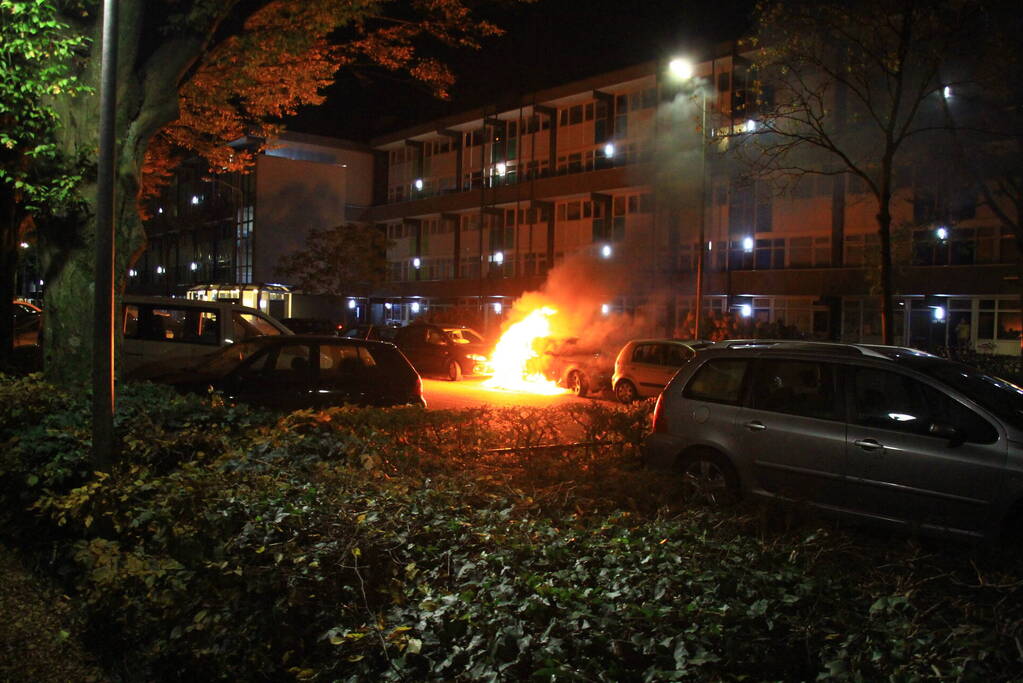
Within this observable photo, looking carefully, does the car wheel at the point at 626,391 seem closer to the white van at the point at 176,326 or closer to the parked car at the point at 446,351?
the parked car at the point at 446,351

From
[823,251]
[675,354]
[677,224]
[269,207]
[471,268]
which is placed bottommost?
[675,354]

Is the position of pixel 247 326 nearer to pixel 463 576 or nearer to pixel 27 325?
pixel 463 576

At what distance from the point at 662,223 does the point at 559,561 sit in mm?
34883

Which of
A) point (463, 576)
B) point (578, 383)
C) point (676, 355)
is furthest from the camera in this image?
point (578, 383)

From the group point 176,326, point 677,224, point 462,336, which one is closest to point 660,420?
point 176,326

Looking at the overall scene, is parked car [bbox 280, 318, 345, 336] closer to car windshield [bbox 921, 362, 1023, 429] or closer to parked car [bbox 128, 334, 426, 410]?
parked car [bbox 128, 334, 426, 410]

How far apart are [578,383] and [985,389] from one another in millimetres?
14943

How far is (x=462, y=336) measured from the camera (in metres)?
25.3

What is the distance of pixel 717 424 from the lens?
22.4 feet

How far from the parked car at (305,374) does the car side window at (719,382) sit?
3511mm

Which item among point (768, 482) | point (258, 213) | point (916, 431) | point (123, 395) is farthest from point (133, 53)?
point (258, 213)

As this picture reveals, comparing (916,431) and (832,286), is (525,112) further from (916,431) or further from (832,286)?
(916,431)

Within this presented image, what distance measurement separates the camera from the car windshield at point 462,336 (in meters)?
24.8

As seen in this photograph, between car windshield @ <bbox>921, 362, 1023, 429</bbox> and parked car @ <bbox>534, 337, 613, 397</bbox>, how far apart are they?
1407 cm
